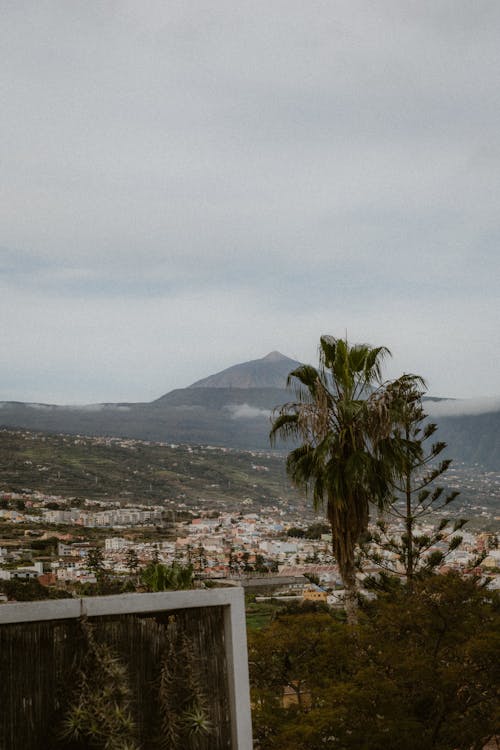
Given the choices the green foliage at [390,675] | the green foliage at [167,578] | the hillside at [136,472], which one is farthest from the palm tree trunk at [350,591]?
the hillside at [136,472]

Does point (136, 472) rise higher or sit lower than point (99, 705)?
lower

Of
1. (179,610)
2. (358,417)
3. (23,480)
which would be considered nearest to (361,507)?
(358,417)

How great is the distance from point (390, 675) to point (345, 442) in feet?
10.6

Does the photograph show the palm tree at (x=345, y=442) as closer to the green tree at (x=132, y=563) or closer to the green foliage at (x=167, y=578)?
the green foliage at (x=167, y=578)

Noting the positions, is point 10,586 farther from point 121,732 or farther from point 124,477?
point 124,477

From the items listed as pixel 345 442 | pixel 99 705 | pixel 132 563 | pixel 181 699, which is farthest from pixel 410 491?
pixel 132 563

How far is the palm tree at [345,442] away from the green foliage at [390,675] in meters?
0.99

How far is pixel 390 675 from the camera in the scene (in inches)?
392

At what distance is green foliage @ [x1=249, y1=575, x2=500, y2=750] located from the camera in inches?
366

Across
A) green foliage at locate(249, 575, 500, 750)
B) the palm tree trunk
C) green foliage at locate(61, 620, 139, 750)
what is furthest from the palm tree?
green foliage at locate(61, 620, 139, 750)

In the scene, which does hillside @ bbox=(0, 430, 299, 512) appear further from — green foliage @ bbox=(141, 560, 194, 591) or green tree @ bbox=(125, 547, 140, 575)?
green foliage @ bbox=(141, 560, 194, 591)

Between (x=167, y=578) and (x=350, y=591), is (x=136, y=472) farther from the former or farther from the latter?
(x=167, y=578)

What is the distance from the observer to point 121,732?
547 cm

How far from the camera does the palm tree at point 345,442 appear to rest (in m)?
11.2
